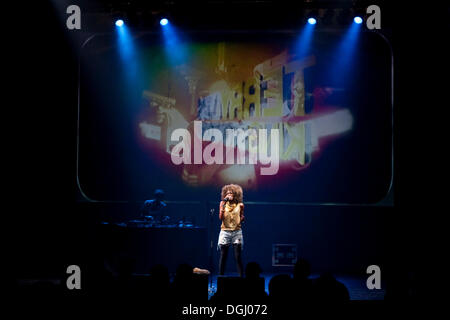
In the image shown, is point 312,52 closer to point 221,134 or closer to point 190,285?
point 221,134

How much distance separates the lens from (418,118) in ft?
27.5

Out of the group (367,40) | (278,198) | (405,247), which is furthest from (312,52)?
(405,247)

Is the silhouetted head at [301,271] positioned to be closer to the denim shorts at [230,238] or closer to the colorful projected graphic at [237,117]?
the denim shorts at [230,238]

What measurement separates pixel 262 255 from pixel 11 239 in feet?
15.7

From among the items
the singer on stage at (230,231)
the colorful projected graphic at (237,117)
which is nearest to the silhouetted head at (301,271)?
the singer on stage at (230,231)

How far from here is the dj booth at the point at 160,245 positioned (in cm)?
748

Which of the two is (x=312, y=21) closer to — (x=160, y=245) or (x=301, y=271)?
(x=160, y=245)

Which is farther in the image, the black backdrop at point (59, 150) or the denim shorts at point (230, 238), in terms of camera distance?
the black backdrop at point (59, 150)

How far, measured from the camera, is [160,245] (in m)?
7.55

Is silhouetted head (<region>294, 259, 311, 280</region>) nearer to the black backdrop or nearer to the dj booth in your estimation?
the dj booth

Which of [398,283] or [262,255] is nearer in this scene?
[398,283]

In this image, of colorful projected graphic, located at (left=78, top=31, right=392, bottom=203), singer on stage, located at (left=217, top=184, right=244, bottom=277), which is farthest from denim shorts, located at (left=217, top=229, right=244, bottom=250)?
colorful projected graphic, located at (left=78, top=31, right=392, bottom=203)

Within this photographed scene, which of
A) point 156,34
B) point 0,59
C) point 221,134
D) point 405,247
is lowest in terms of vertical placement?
point 405,247

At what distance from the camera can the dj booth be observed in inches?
294
